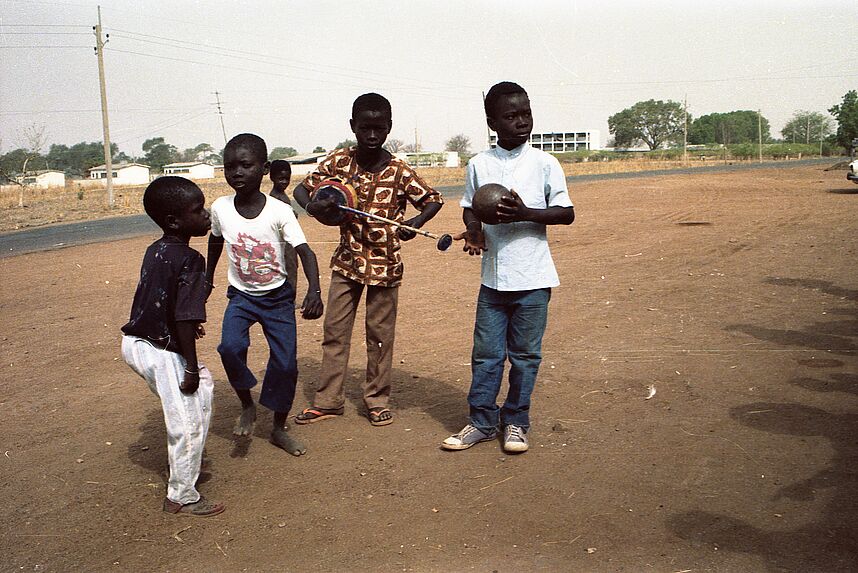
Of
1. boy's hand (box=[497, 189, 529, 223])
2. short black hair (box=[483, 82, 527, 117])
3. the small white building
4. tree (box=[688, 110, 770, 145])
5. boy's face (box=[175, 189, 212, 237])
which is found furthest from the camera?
tree (box=[688, 110, 770, 145])

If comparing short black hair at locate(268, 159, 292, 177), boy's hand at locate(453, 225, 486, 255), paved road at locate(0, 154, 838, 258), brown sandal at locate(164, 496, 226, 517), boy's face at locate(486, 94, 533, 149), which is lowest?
brown sandal at locate(164, 496, 226, 517)

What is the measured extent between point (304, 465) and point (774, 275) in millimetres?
7272

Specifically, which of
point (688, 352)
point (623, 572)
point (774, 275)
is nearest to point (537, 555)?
point (623, 572)

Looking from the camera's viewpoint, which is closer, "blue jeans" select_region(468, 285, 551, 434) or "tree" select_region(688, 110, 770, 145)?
"blue jeans" select_region(468, 285, 551, 434)

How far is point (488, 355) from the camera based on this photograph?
15.1 ft

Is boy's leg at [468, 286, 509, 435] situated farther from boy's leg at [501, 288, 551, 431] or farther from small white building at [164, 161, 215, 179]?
small white building at [164, 161, 215, 179]

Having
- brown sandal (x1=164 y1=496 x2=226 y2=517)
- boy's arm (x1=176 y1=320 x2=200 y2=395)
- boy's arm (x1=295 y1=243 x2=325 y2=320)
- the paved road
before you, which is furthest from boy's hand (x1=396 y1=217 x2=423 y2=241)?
the paved road

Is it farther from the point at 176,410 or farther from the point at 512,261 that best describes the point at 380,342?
the point at 176,410

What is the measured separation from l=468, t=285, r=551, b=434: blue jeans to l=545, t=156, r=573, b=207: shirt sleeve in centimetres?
50

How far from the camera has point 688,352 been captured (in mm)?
6441

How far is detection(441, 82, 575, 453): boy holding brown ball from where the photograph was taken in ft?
14.5

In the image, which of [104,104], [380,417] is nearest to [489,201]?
[380,417]

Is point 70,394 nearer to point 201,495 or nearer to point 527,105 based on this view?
point 201,495

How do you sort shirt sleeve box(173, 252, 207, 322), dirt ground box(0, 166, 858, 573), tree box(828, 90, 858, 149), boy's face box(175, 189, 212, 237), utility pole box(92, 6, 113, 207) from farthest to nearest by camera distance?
1. tree box(828, 90, 858, 149)
2. utility pole box(92, 6, 113, 207)
3. boy's face box(175, 189, 212, 237)
4. shirt sleeve box(173, 252, 207, 322)
5. dirt ground box(0, 166, 858, 573)
